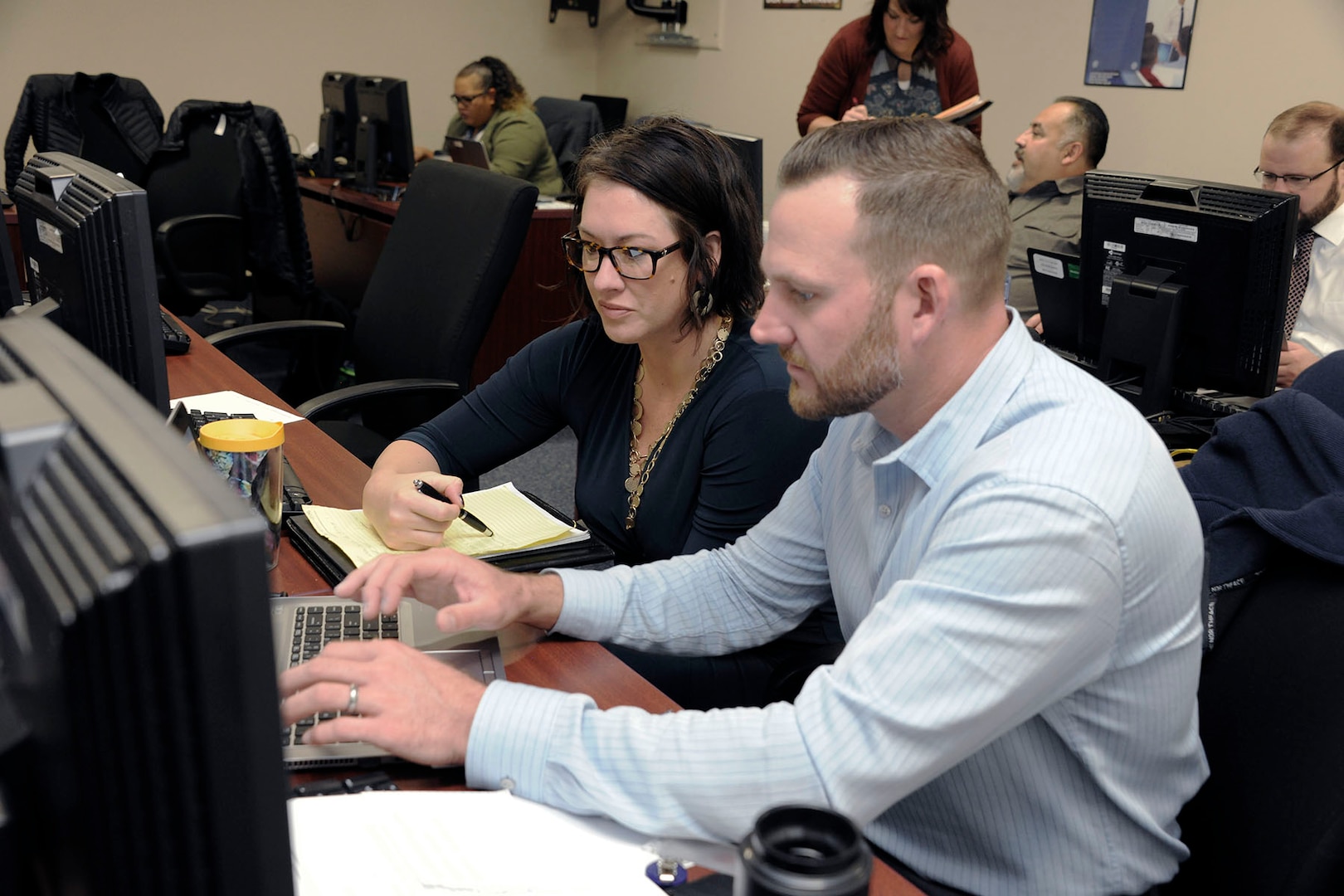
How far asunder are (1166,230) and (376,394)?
1542 mm

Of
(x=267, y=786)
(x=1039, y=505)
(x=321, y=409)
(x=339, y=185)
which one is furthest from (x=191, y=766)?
(x=339, y=185)

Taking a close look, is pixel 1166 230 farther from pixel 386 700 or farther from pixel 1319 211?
pixel 386 700

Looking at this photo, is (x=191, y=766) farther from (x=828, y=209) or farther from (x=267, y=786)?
(x=828, y=209)

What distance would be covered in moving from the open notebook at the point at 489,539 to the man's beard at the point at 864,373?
425 mm

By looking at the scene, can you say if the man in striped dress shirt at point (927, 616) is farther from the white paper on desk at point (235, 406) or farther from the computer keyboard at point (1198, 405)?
the computer keyboard at point (1198, 405)

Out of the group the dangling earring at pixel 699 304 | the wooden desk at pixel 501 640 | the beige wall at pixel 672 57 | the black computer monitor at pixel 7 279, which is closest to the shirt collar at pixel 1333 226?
the beige wall at pixel 672 57

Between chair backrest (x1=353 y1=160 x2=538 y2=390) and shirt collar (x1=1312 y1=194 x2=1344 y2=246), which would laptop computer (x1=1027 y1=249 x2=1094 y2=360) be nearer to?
shirt collar (x1=1312 y1=194 x2=1344 y2=246)

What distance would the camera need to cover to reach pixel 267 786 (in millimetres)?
405

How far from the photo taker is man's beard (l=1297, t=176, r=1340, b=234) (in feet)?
10.00

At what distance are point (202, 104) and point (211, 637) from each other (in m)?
4.32

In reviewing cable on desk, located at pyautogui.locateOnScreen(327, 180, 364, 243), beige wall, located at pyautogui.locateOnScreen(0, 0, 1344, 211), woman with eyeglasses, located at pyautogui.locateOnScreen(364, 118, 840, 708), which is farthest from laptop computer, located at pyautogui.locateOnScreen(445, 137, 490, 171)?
woman with eyeglasses, located at pyautogui.locateOnScreen(364, 118, 840, 708)

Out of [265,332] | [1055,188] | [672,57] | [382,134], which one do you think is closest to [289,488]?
[265,332]

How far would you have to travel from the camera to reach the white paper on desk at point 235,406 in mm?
1831

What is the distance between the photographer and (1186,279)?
7.28ft
